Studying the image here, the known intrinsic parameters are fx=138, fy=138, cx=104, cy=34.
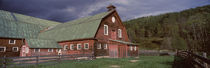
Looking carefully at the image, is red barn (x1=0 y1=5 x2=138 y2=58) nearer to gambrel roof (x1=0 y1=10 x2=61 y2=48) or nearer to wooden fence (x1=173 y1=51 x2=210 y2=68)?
gambrel roof (x1=0 y1=10 x2=61 y2=48)

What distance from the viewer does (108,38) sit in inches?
914

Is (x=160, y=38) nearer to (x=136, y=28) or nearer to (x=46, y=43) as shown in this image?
(x=136, y=28)

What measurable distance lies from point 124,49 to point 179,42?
40010 millimetres

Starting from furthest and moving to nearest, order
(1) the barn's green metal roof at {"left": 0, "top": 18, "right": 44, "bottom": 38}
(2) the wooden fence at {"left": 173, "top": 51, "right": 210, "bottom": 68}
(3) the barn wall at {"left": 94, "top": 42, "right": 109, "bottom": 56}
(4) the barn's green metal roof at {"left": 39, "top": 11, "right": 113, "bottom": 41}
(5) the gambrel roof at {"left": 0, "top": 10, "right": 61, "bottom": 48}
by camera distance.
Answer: (1) the barn's green metal roof at {"left": 0, "top": 18, "right": 44, "bottom": 38} → (5) the gambrel roof at {"left": 0, "top": 10, "right": 61, "bottom": 48} → (4) the barn's green metal roof at {"left": 39, "top": 11, "right": 113, "bottom": 41} → (3) the barn wall at {"left": 94, "top": 42, "right": 109, "bottom": 56} → (2) the wooden fence at {"left": 173, "top": 51, "right": 210, "bottom": 68}

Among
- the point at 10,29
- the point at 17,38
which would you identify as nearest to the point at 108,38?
the point at 17,38

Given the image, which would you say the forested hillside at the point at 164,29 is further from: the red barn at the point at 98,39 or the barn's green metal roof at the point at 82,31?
the barn's green metal roof at the point at 82,31

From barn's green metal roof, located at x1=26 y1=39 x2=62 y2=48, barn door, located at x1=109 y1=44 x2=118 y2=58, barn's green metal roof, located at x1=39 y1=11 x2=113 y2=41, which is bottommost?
barn door, located at x1=109 y1=44 x2=118 y2=58

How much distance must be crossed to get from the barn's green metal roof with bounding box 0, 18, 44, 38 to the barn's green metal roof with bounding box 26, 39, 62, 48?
490 centimetres

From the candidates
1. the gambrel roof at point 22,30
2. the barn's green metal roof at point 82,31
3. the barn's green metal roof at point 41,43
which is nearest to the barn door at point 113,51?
the barn's green metal roof at point 82,31

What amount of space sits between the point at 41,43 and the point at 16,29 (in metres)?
7.44

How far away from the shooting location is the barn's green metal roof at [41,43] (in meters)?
21.2

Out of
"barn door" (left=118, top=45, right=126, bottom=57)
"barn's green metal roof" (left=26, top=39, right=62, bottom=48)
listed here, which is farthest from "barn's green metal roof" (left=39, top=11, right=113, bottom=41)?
"barn door" (left=118, top=45, right=126, bottom=57)

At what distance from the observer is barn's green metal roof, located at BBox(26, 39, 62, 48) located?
21.2 metres

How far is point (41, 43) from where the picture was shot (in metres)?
22.8
